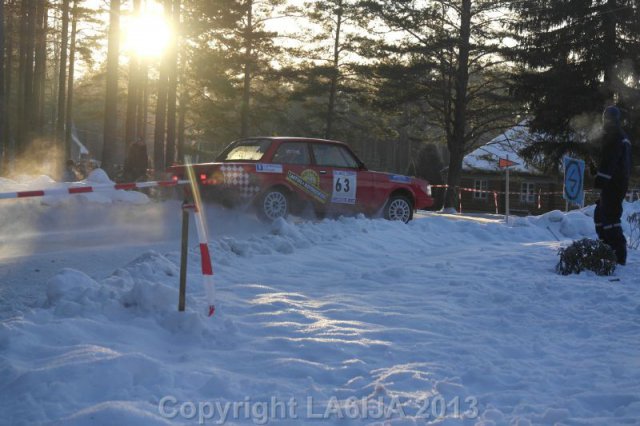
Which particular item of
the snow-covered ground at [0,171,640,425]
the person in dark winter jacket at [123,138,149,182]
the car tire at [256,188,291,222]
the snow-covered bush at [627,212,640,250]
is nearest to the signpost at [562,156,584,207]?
the snow-covered bush at [627,212,640,250]

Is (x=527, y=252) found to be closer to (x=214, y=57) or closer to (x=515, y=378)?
(x=515, y=378)

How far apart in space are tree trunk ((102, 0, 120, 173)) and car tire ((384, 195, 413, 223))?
47.5 feet

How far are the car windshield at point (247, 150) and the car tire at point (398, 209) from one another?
9.71 ft

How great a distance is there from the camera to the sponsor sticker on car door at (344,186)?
551 inches

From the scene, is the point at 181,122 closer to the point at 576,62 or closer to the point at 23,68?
the point at 23,68

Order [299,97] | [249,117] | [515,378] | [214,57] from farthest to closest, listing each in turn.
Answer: [249,117], [299,97], [214,57], [515,378]

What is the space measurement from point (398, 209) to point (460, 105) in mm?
19926

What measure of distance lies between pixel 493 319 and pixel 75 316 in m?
3.40

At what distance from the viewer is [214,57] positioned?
37625mm

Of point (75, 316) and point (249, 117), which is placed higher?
point (249, 117)

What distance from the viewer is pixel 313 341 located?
536cm

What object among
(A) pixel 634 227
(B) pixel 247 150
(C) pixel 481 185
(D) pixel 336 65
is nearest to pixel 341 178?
(B) pixel 247 150

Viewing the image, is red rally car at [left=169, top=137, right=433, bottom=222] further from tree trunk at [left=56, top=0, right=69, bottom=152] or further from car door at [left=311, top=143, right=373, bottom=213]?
tree trunk at [left=56, top=0, right=69, bottom=152]

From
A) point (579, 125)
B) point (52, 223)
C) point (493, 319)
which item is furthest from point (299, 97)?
point (493, 319)
